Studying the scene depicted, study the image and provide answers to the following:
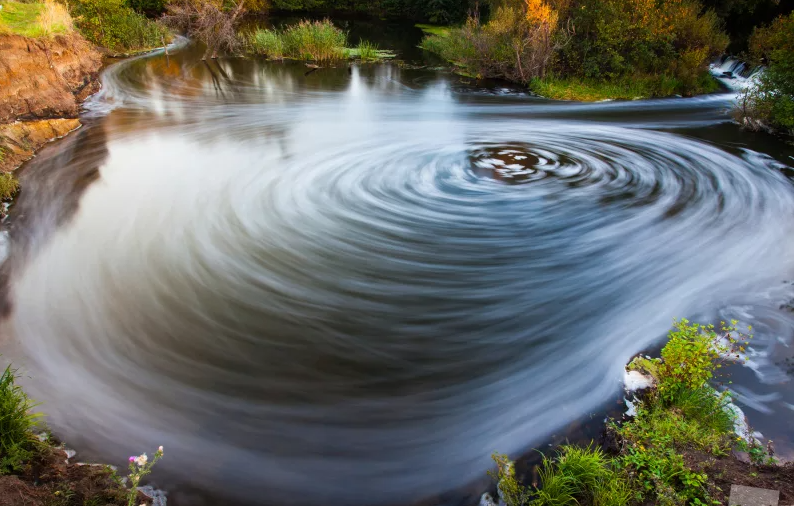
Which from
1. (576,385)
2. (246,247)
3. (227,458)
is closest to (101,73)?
(246,247)

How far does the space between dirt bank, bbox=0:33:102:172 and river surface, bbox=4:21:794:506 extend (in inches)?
23.5

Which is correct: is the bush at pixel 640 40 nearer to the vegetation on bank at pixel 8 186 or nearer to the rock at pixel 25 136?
the rock at pixel 25 136

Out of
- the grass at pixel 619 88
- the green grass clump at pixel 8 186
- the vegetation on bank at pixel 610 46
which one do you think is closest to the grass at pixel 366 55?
the vegetation on bank at pixel 610 46

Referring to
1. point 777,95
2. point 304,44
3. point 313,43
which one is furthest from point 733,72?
point 304,44

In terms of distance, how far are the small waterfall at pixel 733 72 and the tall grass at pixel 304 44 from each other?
50.5 ft

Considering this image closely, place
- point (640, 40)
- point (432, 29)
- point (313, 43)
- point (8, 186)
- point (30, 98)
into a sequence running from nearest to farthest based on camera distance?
point (8, 186) < point (30, 98) < point (640, 40) < point (313, 43) < point (432, 29)

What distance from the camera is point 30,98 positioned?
34.8ft

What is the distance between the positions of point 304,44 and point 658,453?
20.8m

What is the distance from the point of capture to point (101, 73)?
16266 mm

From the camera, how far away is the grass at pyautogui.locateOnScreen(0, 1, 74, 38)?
11.5m

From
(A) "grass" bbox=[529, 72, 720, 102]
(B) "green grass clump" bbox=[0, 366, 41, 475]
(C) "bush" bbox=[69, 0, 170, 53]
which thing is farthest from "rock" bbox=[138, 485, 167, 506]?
(C) "bush" bbox=[69, 0, 170, 53]

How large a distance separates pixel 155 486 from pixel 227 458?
490 mm

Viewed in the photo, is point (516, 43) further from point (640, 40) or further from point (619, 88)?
point (640, 40)

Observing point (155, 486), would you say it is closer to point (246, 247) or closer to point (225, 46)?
point (246, 247)
